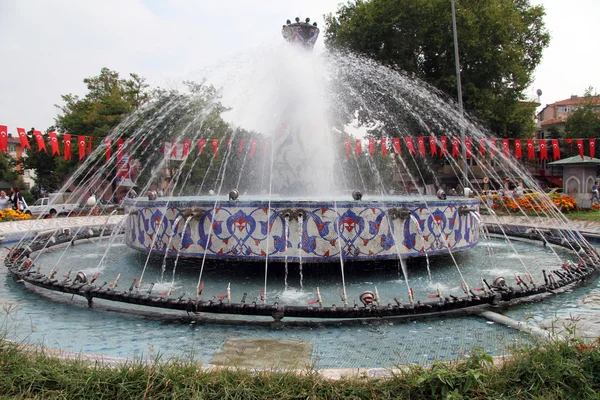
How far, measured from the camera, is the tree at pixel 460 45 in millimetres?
29172

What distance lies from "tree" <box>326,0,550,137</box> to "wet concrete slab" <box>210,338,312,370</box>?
27.6 m

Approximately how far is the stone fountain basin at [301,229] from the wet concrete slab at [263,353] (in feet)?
9.11

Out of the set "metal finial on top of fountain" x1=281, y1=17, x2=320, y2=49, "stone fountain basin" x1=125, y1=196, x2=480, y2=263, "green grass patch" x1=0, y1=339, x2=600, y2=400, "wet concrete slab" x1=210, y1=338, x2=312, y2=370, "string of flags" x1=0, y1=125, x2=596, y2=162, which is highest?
"metal finial on top of fountain" x1=281, y1=17, x2=320, y2=49

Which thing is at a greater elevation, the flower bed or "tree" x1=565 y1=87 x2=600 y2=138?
"tree" x1=565 y1=87 x2=600 y2=138

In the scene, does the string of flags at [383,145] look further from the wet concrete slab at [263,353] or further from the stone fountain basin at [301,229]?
the wet concrete slab at [263,353]

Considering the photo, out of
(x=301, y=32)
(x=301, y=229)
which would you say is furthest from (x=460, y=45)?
(x=301, y=229)

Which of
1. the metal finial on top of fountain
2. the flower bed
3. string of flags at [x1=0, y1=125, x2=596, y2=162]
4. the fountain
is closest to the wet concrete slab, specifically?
the fountain

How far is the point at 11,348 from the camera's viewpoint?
387cm

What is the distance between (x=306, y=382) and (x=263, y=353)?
1.15 meters

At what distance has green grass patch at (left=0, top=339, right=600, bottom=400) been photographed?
3.25 m

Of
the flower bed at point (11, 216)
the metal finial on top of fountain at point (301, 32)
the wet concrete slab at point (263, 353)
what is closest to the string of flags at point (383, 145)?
the flower bed at point (11, 216)

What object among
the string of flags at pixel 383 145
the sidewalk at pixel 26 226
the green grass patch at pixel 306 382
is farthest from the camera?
Result: the string of flags at pixel 383 145

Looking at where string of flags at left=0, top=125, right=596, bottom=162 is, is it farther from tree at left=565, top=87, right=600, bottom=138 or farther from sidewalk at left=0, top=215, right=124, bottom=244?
tree at left=565, top=87, right=600, bottom=138

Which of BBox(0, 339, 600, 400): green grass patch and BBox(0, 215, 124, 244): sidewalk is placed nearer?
BBox(0, 339, 600, 400): green grass patch
